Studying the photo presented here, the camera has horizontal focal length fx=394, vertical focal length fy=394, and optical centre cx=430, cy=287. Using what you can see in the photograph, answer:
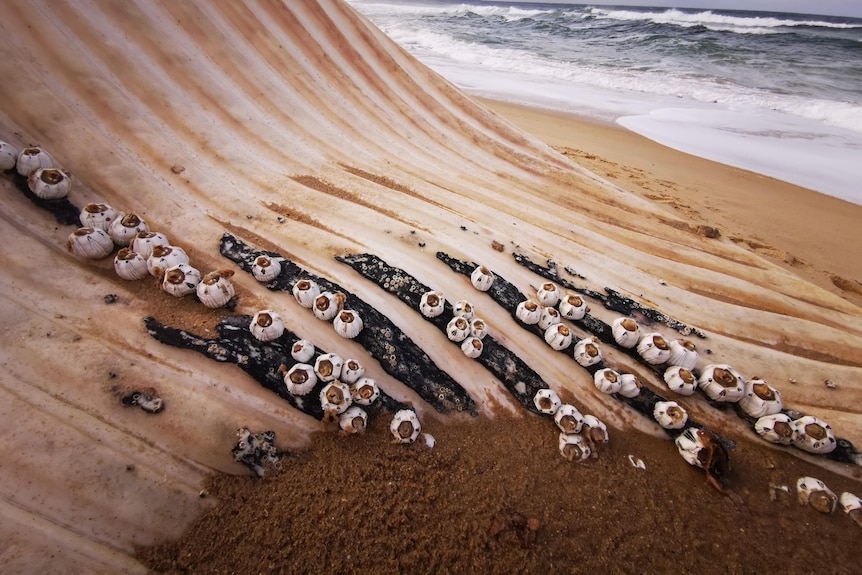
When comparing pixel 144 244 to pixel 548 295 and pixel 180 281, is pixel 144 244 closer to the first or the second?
pixel 180 281

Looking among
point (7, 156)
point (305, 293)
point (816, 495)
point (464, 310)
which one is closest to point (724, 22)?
point (816, 495)

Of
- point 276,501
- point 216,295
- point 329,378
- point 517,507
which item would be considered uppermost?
point 216,295

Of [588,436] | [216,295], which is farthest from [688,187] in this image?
[216,295]

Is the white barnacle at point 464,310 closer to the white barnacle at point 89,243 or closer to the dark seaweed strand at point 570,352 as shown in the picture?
the dark seaweed strand at point 570,352

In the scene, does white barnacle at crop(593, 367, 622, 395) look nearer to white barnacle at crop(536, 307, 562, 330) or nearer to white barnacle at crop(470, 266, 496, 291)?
white barnacle at crop(536, 307, 562, 330)

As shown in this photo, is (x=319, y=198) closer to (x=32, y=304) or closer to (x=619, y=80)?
(x=32, y=304)

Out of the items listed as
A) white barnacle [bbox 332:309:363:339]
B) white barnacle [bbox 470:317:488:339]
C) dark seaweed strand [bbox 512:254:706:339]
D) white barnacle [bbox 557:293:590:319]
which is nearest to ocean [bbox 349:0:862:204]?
dark seaweed strand [bbox 512:254:706:339]

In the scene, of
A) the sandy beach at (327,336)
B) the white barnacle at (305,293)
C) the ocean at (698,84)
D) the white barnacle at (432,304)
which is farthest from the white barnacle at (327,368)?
the ocean at (698,84)
